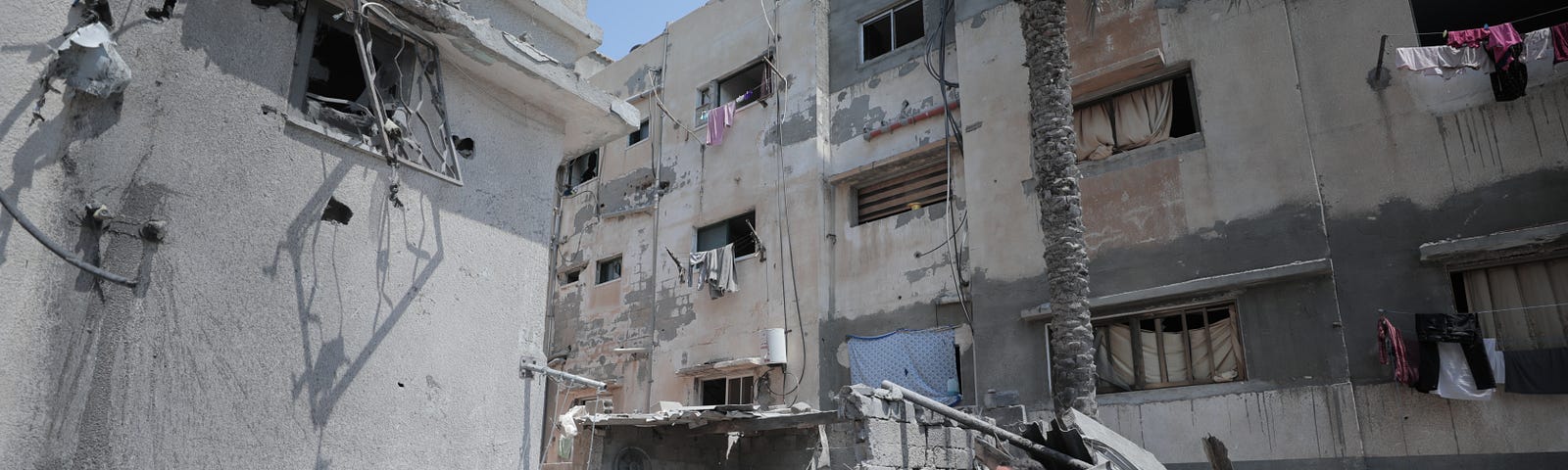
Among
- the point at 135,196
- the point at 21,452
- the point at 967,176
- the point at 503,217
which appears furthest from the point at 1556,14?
the point at 21,452

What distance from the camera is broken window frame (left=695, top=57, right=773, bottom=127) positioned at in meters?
20.5

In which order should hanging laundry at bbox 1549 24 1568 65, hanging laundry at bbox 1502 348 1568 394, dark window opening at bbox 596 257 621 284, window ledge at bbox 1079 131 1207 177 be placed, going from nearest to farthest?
hanging laundry at bbox 1502 348 1568 394 → hanging laundry at bbox 1549 24 1568 65 → window ledge at bbox 1079 131 1207 177 → dark window opening at bbox 596 257 621 284

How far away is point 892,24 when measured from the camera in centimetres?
1864

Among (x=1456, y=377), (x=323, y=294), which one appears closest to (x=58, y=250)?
(x=323, y=294)

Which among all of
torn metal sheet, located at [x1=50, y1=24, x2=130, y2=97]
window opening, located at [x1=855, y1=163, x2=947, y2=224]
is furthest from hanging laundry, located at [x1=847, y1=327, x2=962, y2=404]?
torn metal sheet, located at [x1=50, y1=24, x2=130, y2=97]

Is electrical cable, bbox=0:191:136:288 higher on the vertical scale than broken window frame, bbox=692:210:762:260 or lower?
lower

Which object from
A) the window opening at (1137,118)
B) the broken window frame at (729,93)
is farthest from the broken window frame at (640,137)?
the window opening at (1137,118)

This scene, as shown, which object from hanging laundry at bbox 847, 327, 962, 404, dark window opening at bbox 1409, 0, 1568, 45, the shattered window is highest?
dark window opening at bbox 1409, 0, 1568, 45

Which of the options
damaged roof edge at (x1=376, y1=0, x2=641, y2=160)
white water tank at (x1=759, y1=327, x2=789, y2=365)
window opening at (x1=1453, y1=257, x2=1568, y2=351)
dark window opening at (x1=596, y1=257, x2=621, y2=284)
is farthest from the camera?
dark window opening at (x1=596, y1=257, x2=621, y2=284)

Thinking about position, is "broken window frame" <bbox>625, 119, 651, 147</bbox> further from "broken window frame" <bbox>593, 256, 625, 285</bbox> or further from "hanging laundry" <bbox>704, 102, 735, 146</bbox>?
"broken window frame" <bbox>593, 256, 625, 285</bbox>

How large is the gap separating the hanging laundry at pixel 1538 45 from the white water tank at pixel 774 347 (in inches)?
461

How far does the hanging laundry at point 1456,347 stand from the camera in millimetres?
10617

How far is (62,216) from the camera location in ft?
19.8

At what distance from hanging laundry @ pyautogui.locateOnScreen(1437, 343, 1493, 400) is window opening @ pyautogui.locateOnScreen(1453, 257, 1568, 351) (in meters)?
0.54
